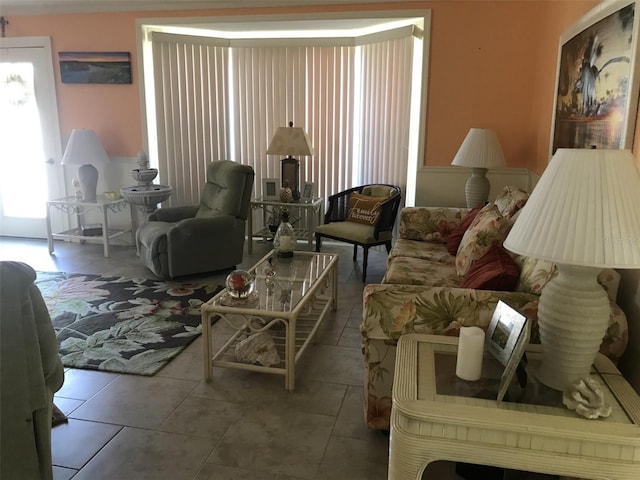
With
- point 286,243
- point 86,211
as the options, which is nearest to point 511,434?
point 286,243

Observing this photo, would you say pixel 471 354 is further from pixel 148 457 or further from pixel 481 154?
pixel 481 154

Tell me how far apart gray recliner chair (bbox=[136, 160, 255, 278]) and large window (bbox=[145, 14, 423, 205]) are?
0.93 meters

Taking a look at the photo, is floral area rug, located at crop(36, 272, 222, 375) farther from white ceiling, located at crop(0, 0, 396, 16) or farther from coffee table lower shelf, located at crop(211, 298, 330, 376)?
white ceiling, located at crop(0, 0, 396, 16)

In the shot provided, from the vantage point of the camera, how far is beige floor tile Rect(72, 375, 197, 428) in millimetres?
2430

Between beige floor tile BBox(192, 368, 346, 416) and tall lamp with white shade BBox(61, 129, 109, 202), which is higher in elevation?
tall lamp with white shade BBox(61, 129, 109, 202)

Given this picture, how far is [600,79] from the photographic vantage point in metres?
2.40

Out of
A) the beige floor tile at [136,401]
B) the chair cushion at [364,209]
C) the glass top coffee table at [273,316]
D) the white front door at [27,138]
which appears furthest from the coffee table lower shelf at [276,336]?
the white front door at [27,138]

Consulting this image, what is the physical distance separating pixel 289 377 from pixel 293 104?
3.67 metres

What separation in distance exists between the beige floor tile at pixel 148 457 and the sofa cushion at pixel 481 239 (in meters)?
1.67

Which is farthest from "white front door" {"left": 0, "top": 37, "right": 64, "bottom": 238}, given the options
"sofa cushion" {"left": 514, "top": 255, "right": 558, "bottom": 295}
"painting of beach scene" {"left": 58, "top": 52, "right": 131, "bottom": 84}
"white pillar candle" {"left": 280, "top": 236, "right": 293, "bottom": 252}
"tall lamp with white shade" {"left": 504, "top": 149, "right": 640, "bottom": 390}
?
"tall lamp with white shade" {"left": 504, "top": 149, "right": 640, "bottom": 390}

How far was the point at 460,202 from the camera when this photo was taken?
4.81m

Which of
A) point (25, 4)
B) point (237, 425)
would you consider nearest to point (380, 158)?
point (237, 425)

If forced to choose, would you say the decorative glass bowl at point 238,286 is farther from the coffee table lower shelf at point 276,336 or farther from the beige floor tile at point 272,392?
the beige floor tile at point 272,392

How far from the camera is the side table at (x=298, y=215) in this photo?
5129 mm
